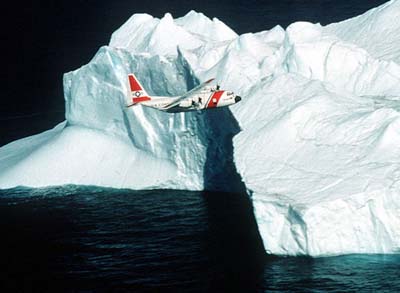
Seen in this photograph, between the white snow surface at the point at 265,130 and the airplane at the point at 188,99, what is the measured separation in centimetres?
117

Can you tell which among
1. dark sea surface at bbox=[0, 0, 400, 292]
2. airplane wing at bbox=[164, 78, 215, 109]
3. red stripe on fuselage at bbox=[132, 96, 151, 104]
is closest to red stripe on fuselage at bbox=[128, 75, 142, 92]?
red stripe on fuselage at bbox=[132, 96, 151, 104]

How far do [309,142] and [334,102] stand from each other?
12.5 feet

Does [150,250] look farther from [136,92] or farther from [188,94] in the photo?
[136,92]

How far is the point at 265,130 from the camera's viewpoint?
48.6 meters

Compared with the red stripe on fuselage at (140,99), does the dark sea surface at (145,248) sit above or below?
below

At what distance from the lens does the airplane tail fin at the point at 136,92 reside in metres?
56.4

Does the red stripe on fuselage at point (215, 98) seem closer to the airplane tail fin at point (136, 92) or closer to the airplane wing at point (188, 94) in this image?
the airplane wing at point (188, 94)

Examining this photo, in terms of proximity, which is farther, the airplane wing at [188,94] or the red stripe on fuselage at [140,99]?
the red stripe on fuselage at [140,99]

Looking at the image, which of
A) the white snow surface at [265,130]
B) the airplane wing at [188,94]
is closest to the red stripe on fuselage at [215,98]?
the white snow surface at [265,130]

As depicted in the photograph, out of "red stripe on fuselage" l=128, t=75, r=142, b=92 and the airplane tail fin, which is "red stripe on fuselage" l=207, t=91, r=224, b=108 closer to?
the airplane tail fin

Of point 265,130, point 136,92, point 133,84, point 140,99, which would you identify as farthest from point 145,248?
point 133,84

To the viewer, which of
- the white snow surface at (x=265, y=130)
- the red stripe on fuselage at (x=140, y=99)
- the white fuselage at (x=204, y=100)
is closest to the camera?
the white snow surface at (x=265, y=130)

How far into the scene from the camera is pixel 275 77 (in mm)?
52781

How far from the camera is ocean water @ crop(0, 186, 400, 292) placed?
136 ft
